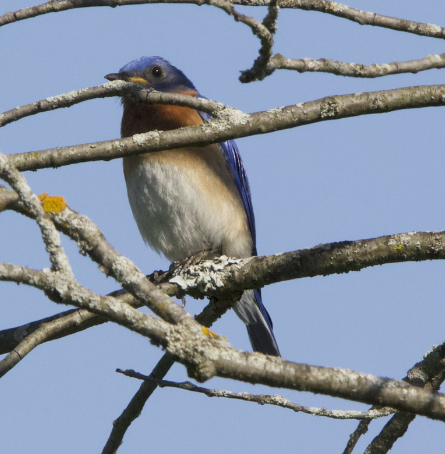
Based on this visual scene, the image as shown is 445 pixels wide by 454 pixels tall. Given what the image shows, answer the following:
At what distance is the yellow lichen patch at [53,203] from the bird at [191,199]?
9.67 feet

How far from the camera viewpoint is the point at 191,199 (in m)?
5.96

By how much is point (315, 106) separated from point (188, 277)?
182 cm

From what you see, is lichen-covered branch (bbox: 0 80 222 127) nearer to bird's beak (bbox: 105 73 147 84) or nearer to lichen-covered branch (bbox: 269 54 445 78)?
lichen-covered branch (bbox: 269 54 445 78)

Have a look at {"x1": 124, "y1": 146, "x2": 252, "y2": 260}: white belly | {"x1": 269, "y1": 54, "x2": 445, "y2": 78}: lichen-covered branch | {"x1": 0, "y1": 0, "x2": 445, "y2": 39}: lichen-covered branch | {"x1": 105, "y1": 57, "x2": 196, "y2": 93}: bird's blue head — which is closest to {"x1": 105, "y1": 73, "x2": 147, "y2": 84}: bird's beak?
{"x1": 105, "y1": 57, "x2": 196, "y2": 93}: bird's blue head

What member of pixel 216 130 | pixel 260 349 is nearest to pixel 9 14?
pixel 216 130

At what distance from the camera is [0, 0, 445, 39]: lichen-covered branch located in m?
3.53

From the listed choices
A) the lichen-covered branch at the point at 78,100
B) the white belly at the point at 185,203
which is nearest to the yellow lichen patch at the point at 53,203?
the lichen-covered branch at the point at 78,100

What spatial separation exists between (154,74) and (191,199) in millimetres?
1943

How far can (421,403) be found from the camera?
2.37m

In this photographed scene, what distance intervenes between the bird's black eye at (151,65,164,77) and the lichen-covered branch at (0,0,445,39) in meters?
3.42

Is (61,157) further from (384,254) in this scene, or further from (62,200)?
(384,254)

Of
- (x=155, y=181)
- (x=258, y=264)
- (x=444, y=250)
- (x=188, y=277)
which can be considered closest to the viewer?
(x=444, y=250)

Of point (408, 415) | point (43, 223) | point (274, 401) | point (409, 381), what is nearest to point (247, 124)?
point (43, 223)

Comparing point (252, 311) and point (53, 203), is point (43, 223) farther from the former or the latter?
point (252, 311)
